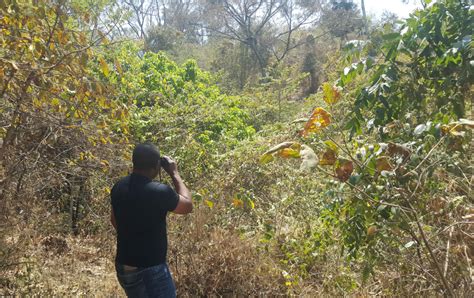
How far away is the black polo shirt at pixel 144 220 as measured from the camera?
275cm

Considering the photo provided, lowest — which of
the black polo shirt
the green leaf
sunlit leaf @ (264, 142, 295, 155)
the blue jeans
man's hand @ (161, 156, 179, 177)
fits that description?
the blue jeans

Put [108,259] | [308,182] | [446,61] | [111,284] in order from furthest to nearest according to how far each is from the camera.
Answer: [308,182], [108,259], [111,284], [446,61]

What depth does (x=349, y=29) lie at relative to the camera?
87.2 feet

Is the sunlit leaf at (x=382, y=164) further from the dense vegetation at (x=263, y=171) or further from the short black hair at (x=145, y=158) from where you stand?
the short black hair at (x=145, y=158)

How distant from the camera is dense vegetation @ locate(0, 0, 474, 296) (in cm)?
268

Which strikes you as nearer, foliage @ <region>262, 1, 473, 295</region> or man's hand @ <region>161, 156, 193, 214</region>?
foliage @ <region>262, 1, 473, 295</region>

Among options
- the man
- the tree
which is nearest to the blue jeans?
the man

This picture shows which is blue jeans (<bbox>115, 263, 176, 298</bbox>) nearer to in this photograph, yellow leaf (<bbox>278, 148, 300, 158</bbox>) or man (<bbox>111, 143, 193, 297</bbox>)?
man (<bbox>111, 143, 193, 297</bbox>)

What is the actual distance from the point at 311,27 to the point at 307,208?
2478 centimetres

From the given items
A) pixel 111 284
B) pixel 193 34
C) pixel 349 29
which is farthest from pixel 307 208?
pixel 193 34

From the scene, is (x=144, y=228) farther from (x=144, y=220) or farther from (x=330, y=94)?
(x=330, y=94)

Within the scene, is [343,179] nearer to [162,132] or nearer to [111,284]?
[111,284]

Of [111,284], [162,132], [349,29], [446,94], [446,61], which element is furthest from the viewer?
[349,29]

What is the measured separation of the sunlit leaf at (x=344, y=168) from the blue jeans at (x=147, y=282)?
126 centimetres
